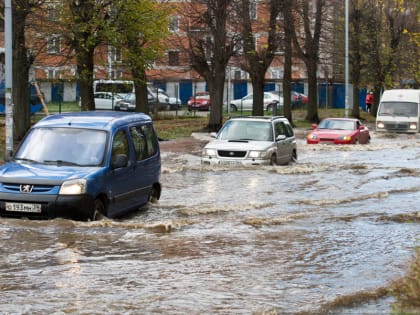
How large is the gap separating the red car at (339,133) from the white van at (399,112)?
8659 millimetres

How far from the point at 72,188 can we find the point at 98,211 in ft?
2.56

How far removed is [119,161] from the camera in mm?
14312

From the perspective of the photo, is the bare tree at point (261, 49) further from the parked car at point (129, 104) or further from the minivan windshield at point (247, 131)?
the minivan windshield at point (247, 131)

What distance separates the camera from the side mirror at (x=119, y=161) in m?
14.3

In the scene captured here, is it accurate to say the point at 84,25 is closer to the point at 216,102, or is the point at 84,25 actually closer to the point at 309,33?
the point at 216,102

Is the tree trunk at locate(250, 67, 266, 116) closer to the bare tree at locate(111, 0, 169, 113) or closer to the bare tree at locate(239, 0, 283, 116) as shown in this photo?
the bare tree at locate(239, 0, 283, 116)

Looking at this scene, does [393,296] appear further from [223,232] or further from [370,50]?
[370,50]

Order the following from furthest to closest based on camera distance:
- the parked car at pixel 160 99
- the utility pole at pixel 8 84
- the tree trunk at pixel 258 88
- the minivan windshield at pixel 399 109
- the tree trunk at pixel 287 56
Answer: the parked car at pixel 160 99 → the tree trunk at pixel 287 56 → the tree trunk at pixel 258 88 → the minivan windshield at pixel 399 109 → the utility pole at pixel 8 84

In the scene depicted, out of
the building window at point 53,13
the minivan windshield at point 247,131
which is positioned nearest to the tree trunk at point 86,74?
the building window at point 53,13

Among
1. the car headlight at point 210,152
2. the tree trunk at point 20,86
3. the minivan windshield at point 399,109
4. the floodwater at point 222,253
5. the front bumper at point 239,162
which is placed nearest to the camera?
the floodwater at point 222,253

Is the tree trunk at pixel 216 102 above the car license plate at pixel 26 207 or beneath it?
above

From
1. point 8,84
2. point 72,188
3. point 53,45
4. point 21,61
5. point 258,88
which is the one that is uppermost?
point 53,45

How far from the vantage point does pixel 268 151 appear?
23.7 metres

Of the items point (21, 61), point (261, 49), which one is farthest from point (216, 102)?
point (21, 61)
